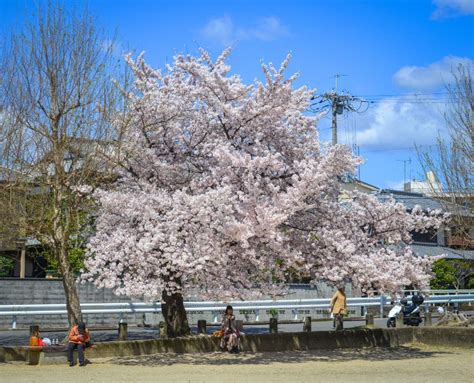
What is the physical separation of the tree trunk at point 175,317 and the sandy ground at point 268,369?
151cm

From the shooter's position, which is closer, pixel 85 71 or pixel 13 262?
pixel 85 71

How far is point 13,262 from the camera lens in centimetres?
3684

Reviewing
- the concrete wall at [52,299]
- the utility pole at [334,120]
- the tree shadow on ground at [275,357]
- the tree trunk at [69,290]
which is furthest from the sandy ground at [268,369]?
the utility pole at [334,120]

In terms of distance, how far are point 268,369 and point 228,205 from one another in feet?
13.8

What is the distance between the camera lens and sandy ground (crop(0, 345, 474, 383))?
637 inches

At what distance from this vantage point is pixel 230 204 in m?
18.5

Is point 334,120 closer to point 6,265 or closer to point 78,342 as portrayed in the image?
point 6,265

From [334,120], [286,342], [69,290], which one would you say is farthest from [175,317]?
[334,120]

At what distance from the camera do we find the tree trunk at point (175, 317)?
2177cm

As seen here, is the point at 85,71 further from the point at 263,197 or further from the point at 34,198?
the point at 263,197

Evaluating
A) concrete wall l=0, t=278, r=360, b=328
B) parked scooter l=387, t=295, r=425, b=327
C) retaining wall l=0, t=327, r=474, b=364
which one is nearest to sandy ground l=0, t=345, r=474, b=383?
retaining wall l=0, t=327, r=474, b=364

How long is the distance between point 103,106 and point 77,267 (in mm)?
12800

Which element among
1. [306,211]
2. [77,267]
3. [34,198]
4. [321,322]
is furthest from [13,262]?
[306,211]

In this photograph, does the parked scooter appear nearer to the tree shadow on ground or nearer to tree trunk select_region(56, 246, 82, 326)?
the tree shadow on ground
